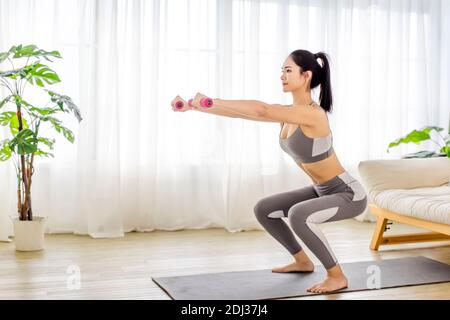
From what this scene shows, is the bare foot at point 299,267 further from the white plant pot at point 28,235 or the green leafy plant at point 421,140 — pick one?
the green leafy plant at point 421,140

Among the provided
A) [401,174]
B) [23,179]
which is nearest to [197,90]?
[23,179]

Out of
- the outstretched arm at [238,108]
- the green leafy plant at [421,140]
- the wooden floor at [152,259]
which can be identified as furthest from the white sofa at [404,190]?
the outstretched arm at [238,108]

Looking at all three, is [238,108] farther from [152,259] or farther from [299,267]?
[152,259]

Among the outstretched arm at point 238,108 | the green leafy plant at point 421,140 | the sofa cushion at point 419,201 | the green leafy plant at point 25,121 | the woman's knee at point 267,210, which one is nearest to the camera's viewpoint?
the outstretched arm at point 238,108

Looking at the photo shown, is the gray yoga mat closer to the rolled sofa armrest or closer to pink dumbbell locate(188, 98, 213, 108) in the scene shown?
the rolled sofa armrest

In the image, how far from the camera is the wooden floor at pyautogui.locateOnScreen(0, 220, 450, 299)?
3119 mm

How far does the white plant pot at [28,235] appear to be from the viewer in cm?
403

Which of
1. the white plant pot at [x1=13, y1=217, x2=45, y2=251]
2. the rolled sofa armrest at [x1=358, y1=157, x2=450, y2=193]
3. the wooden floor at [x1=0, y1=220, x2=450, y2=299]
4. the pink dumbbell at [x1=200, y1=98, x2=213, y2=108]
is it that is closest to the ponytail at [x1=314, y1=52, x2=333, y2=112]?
the pink dumbbell at [x1=200, y1=98, x2=213, y2=108]

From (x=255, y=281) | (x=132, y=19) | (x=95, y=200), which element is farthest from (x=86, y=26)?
(x=255, y=281)

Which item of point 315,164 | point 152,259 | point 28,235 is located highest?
point 315,164

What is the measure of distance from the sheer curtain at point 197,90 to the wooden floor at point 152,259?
0.29 metres

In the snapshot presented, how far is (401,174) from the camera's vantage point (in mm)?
4238

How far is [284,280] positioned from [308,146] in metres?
0.71
